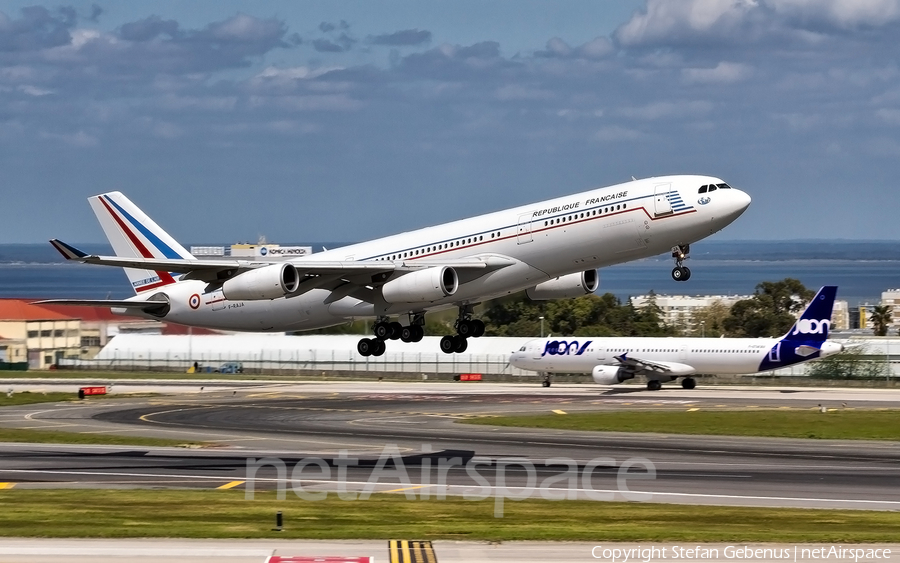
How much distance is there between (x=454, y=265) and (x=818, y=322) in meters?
54.0

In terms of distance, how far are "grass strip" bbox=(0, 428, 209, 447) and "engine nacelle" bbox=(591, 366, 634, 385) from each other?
1651 inches

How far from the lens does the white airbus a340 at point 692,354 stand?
94.9 m

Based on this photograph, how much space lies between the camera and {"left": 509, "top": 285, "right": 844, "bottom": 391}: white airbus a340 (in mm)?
94938

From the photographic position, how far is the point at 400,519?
3691cm

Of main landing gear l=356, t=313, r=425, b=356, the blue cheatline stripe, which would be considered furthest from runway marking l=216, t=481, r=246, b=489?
the blue cheatline stripe

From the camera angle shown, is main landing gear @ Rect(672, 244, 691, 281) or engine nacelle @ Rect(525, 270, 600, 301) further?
engine nacelle @ Rect(525, 270, 600, 301)

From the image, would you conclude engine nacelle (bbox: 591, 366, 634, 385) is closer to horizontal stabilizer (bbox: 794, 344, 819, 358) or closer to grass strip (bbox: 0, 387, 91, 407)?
horizontal stabilizer (bbox: 794, 344, 819, 358)

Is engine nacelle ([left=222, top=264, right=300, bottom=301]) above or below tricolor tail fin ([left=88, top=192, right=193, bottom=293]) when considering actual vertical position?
below

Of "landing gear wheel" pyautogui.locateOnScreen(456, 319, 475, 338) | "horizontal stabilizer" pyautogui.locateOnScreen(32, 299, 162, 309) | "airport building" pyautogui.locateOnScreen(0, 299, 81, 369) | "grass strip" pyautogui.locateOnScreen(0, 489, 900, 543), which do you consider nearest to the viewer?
"grass strip" pyautogui.locateOnScreen(0, 489, 900, 543)

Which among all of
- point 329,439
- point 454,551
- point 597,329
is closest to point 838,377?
point 597,329

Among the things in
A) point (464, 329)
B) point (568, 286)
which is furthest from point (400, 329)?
point (568, 286)

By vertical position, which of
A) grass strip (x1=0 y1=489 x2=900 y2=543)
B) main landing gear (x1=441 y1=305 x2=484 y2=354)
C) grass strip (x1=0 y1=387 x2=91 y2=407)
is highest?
main landing gear (x1=441 y1=305 x2=484 y2=354)

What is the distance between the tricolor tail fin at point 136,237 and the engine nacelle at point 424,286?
16868 millimetres

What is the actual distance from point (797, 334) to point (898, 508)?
187 feet
